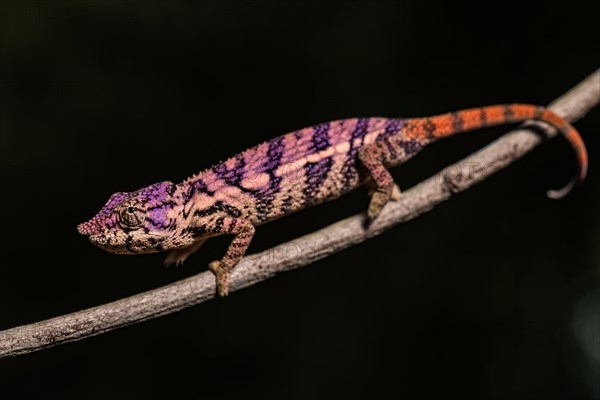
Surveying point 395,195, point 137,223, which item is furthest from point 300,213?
point 137,223

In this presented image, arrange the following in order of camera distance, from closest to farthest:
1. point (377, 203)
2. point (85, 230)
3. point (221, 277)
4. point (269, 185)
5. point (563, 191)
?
point (85, 230) → point (221, 277) → point (269, 185) → point (377, 203) → point (563, 191)

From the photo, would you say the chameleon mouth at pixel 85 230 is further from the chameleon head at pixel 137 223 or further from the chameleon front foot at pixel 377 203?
the chameleon front foot at pixel 377 203

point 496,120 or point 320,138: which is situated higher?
point 320,138

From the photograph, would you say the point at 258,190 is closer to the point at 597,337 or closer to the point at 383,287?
the point at 383,287

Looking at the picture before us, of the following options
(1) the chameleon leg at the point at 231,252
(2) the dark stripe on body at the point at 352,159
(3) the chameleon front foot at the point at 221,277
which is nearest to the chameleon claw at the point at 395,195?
(2) the dark stripe on body at the point at 352,159

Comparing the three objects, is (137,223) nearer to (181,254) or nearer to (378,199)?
(181,254)

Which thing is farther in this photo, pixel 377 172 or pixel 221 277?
pixel 377 172

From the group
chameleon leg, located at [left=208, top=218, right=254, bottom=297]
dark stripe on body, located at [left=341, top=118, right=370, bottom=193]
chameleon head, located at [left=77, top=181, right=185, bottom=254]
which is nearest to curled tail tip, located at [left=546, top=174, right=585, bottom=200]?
dark stripe on body, located at [left=341, top=118, right=370, bottom=193]
